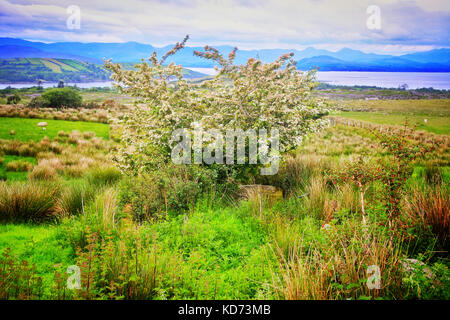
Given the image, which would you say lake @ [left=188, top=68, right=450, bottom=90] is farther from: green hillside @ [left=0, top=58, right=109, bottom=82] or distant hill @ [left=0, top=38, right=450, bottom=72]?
green hillside @ [left=0, top=58, right=109, bottom=82]

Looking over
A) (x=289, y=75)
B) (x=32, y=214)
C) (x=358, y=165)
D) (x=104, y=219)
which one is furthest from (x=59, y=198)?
(x=289, y=75)

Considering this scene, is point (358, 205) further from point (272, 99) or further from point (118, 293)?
point (118, 293)

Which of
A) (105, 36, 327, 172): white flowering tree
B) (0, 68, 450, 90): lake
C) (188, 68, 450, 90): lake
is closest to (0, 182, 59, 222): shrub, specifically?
(105, 36, 327, 172): white flowering tree

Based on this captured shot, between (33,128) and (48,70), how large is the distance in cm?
4527

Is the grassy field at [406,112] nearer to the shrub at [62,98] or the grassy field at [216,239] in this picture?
the grassy field at [216,239]

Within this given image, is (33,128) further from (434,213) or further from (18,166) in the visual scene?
(434,213)

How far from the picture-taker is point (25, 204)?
264 inches

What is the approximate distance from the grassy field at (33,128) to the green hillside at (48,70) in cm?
2059

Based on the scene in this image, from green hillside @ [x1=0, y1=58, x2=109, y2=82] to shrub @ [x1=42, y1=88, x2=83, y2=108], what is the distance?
5473mm

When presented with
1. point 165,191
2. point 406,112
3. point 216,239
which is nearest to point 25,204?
point 165,191

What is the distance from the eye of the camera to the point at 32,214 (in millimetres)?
6742

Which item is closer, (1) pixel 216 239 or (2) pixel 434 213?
(2) pixel 434 213

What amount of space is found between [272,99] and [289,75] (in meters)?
1.73

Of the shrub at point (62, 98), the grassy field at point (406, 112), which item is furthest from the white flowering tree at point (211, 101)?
the shrub at point (62, 98)
